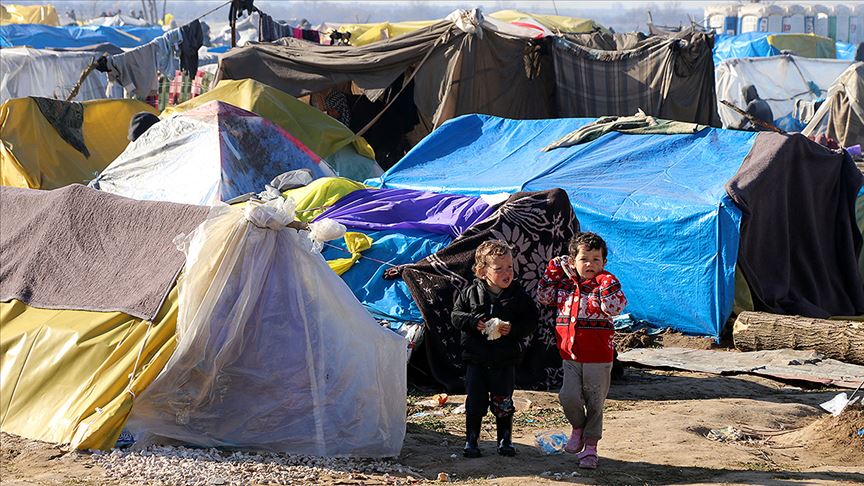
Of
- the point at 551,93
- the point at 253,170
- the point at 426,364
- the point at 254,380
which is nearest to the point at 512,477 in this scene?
the point at 254,380

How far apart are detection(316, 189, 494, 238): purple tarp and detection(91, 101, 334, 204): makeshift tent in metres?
2.15

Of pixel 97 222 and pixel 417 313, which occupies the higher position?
pixel 97 222

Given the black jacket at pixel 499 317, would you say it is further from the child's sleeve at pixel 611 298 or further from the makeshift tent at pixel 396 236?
the makeshift tent at pixel 396 236

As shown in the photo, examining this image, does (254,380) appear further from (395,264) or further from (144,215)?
(395,264)

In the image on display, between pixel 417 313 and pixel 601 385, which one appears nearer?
pixel 601 385

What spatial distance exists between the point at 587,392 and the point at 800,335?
3781mm

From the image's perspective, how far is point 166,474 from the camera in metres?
5.34

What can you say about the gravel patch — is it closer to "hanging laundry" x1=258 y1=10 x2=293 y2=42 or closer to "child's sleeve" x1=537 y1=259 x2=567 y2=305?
"child's sleeve" x1=537 y1=259 x2=567 y2=305

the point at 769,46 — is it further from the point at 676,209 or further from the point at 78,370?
the point at 78,370

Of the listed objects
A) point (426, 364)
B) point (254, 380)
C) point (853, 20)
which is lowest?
point (853, 20)

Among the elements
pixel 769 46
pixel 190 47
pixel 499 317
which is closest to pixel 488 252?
pixel 499 317

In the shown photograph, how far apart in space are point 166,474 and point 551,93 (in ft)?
40.8

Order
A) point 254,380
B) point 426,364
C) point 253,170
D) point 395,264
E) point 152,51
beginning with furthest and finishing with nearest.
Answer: point 152,51, point 253,170, point 395,264, point 426,364, point 254,380

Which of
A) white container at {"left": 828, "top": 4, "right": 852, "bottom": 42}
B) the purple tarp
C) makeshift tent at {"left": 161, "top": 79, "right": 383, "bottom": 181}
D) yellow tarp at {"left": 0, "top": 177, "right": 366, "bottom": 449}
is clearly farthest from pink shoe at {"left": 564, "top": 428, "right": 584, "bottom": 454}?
white container at {"left": 828, "top": 4, "right": 852, "bottom": 42}
